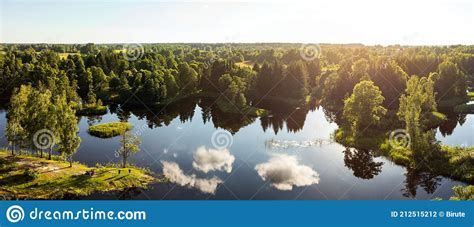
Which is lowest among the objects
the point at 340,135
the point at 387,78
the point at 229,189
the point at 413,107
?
the point at 229,189

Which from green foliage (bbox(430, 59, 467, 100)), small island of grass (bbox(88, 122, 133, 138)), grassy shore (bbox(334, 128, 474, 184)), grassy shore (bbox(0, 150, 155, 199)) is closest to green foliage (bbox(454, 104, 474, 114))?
green foliage (bbox(430, 59, 467, 100))

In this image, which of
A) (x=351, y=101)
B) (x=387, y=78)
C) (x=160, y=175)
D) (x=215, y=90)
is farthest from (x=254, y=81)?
(x=160, y=175)

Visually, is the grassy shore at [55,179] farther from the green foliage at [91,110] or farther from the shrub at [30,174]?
the green foliage at [91,110]

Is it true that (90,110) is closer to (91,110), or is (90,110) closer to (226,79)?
(91,110)

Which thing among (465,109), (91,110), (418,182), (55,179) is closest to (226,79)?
(91,110)

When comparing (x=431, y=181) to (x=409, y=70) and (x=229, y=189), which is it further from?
(x=409, y=70)

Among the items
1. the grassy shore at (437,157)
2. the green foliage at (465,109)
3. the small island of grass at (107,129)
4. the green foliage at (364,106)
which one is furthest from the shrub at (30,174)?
the green foliage at (465,109)

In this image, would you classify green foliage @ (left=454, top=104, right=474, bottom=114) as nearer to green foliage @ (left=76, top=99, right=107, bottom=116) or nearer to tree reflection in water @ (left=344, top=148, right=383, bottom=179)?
tree reflection in water @ (left=344, top=148, right=383, bottom=179)
